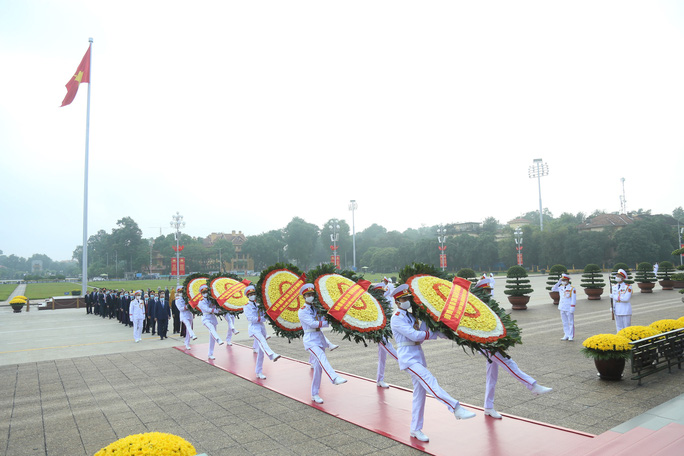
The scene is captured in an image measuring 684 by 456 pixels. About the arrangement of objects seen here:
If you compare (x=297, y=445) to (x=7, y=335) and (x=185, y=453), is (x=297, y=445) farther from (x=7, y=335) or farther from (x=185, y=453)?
(x=7, y=335)

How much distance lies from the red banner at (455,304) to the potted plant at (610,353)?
4.09 meters

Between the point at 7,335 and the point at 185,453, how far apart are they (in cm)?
2093

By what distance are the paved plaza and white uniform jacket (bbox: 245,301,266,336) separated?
3.73ft

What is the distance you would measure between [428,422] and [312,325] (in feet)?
8.55

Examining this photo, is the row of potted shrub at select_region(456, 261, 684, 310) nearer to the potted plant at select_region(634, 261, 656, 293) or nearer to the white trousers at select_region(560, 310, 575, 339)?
the potted plant at select_region(634, 261, 656, 293)

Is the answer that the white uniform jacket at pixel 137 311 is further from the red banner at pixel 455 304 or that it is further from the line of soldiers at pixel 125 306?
the red banner at pixel 455 304

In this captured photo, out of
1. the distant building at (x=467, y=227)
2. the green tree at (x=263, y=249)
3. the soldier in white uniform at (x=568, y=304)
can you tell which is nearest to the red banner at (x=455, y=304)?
the soldier in white uniform at (x=568, y=304)

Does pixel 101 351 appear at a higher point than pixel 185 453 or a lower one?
lower

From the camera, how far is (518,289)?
75.9 ft

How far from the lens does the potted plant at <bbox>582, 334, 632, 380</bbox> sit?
8.31m

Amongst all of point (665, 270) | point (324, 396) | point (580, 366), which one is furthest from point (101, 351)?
point (665, 270)

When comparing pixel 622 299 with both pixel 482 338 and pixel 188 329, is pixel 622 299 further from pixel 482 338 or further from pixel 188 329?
pixel 188 329

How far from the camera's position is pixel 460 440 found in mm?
5973

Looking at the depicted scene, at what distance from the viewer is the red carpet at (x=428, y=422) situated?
18.7 ft
